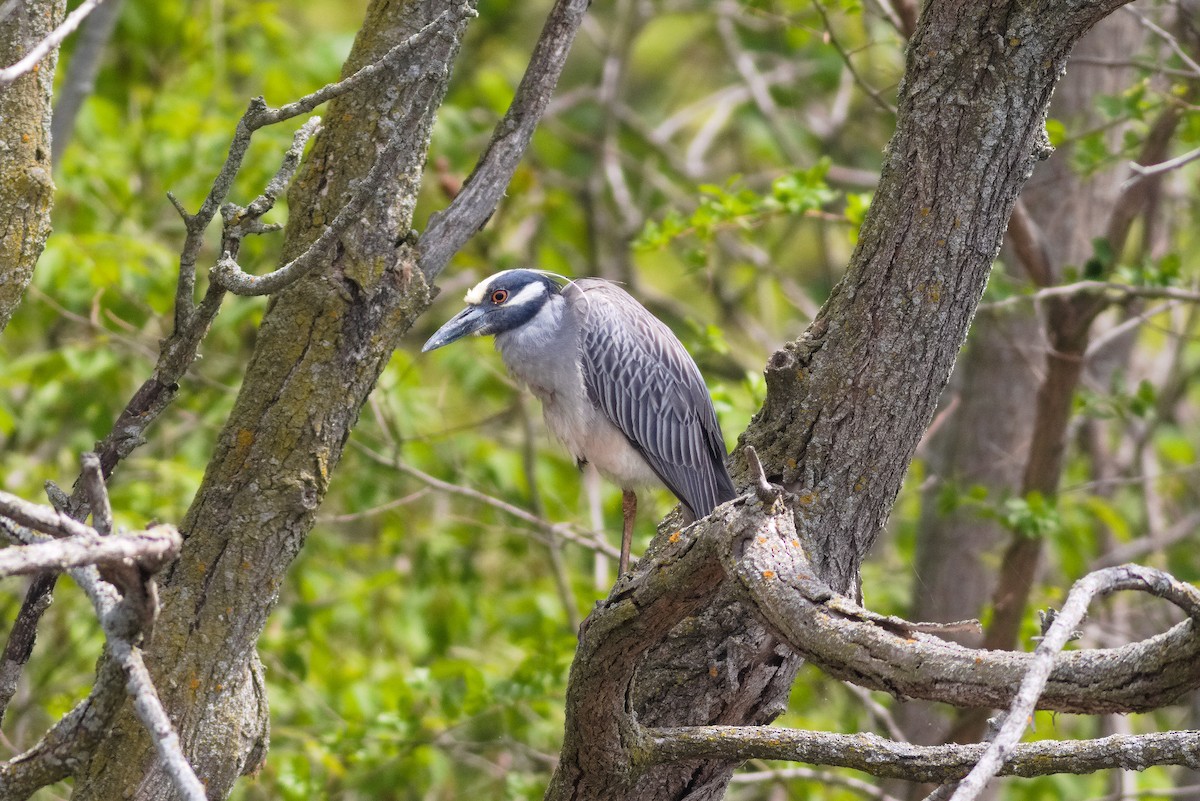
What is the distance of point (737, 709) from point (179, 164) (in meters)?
4.00

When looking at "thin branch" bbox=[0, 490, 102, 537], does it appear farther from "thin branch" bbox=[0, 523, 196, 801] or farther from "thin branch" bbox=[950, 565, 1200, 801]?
"thin branch" bbox=[950, 565, 1200, 801]

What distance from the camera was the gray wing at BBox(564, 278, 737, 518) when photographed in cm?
473

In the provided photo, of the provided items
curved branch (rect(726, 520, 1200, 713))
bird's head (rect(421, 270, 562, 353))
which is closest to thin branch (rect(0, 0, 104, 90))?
curved branch (rect(726, 520, 1200, 713))

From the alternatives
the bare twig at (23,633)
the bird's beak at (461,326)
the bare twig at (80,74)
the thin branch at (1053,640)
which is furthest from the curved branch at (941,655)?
the bare twig at (80,74)

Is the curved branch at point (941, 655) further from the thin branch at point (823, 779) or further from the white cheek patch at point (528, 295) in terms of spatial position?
the white cheek patch at point (528, 295)

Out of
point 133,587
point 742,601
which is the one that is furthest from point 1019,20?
point 133,587

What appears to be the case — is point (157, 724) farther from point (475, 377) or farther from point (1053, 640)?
point (475, 377)

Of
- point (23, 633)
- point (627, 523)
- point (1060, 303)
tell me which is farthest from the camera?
point (1060, 303)

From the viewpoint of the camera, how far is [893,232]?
3.00 metres

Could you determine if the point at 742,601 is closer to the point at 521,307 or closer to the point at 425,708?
the point at 521,307

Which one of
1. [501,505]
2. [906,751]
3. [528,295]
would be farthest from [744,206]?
[906,751]

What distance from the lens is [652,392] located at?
504 cm

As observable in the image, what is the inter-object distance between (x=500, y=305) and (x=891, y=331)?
2.27 meters

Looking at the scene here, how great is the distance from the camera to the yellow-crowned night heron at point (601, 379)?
16.0 feet
